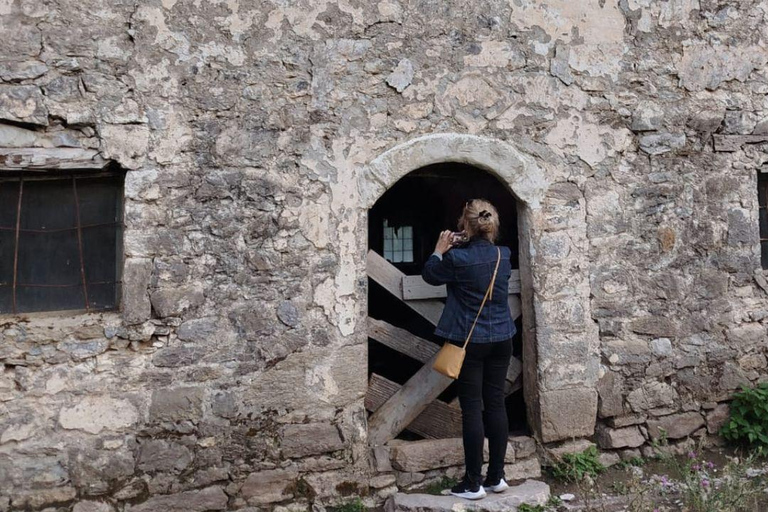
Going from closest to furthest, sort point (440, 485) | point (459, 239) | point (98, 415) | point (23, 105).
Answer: point (23, 105) → point (98, 415) → point (459, 239) → point (440, 485)

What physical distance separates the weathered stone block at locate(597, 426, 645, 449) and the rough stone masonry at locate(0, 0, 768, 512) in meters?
0.02

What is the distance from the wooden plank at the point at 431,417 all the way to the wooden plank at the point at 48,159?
2.07 metres

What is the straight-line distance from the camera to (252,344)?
3785 millimetres

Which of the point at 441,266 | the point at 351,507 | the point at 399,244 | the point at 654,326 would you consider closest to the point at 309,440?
the point at 351,507

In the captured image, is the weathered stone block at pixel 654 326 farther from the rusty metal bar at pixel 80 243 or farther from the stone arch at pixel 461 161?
the rusty metal bar at pixel 80 243

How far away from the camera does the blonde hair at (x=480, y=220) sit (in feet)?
12.5

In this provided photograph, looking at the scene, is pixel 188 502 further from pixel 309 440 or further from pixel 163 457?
pixel 309 440

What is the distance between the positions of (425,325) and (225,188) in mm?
2380

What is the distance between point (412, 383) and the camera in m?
4.32

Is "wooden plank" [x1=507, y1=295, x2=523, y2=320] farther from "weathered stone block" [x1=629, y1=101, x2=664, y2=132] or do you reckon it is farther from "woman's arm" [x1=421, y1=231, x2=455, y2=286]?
"weathered stone block" [x1=629, y1=101, x2=664, y2=132]

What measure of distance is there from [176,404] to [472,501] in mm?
1698

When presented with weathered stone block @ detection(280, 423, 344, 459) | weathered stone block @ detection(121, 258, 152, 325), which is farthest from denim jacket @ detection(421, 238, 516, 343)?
weathered stone block @ detection(121, 258, 152, 325)

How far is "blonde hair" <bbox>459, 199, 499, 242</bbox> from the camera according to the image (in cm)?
380

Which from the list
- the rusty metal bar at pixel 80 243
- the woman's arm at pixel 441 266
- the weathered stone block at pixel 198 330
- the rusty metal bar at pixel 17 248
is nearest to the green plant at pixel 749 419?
the woman's arm at pixel 441 266
